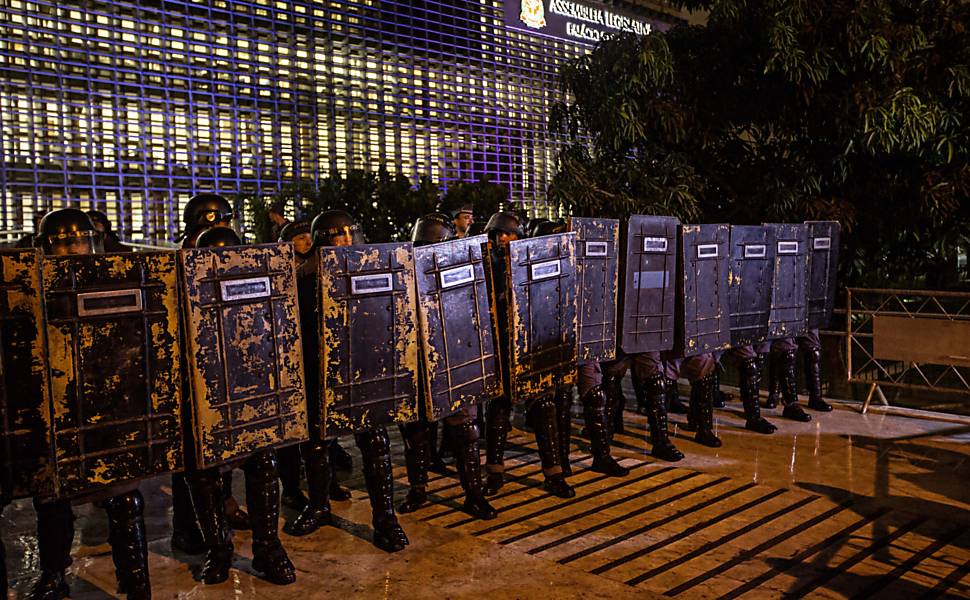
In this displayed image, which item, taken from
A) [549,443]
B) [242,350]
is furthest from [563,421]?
[242,350]

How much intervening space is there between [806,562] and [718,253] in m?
2.86

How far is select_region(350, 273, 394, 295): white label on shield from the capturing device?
4195 millimetres

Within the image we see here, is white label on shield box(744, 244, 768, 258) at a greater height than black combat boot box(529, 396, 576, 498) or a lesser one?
greater

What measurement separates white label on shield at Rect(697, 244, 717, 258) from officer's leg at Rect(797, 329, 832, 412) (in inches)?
75.2

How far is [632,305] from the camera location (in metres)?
6.03

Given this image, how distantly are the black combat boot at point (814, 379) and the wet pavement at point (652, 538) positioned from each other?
1.46 meters

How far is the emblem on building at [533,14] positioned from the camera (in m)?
20.2

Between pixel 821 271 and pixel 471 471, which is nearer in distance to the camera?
pixel 471 471

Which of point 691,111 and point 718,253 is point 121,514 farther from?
point 691,111

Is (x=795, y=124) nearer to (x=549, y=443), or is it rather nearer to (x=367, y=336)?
(x=549, y=443)

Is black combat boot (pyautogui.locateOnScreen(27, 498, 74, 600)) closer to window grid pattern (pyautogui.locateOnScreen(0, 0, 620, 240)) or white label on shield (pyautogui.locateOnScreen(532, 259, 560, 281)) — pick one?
white label on shield (pyautogui.locateOnScreen(532, 259, 560, 281))

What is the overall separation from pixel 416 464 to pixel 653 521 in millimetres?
1469

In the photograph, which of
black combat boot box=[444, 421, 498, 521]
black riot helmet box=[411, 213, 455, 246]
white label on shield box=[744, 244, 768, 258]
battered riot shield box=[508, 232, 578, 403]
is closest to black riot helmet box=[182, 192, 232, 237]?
black riot helmet box=[411, 213, 455, 246]

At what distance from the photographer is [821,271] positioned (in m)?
7.86
